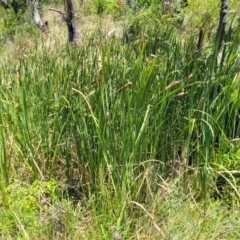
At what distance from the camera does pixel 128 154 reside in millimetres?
1370

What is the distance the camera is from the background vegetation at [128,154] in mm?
1334

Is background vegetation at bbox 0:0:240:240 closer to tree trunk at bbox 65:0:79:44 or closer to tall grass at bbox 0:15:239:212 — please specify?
tall grass at bbox 0:15:239:212

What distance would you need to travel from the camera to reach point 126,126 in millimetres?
1398

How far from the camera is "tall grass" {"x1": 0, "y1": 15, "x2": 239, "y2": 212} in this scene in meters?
1.40

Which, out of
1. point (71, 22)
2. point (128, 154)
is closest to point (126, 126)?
point (128, 154)

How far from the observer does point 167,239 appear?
1237 millimetres

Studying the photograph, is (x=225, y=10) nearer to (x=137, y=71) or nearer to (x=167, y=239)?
(x=137, y=71)

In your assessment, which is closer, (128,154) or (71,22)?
(128,154)

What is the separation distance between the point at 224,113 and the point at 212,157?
0.21m

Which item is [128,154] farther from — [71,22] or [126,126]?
[71,22]

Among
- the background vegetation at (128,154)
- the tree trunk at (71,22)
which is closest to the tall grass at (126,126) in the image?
the background vegetation at (128,154)

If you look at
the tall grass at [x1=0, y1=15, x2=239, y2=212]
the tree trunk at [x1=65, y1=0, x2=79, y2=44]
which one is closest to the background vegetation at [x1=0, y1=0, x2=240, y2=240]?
the tall grass at [x1=0, y1=15, x2=239, y2=212]

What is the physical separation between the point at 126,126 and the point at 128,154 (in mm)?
112

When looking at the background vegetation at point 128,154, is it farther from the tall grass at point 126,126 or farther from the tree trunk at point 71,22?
the tree trunk at point 71,22
